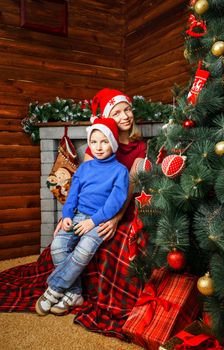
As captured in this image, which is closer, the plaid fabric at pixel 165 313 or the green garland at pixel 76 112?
the plaid fabric at pixel 165 313

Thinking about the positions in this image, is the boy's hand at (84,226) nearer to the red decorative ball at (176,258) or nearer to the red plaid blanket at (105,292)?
the red plaid blanket at (105,292)

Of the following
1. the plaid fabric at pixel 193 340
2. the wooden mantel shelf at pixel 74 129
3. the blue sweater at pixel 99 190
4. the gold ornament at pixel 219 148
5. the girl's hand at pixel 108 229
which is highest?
the wooden mantel shelf at pixel 74 129

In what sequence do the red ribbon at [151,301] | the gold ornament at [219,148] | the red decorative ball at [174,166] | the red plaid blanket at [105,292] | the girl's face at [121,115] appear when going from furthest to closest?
the girl's face at [121,115]
the red plaid blanket at [105,292]
the red ribbon at [151,301]
the red decorative ball at [174,166]
the gold ornament at [219,148]

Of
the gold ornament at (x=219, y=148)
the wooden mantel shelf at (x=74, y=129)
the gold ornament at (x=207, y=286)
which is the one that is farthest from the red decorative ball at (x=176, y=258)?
the wooden mantel shelf at (x=74, y=129)

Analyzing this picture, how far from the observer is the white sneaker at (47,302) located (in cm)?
187

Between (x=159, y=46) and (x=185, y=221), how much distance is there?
2.55 metres

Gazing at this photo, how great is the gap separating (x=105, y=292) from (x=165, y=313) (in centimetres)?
53

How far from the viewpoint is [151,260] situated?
1.65 m

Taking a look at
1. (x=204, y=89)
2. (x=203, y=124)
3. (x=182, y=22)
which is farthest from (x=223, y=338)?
(x=182, y=22)

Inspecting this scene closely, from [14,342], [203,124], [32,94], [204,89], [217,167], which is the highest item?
[32,94]

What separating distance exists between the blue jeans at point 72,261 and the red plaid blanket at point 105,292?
94 millimetres

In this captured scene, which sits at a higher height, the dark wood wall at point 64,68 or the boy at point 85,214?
the dark wood wall at point 64,68

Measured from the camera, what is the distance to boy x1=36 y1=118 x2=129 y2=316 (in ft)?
6.25

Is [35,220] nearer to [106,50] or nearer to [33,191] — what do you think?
[33,191]
